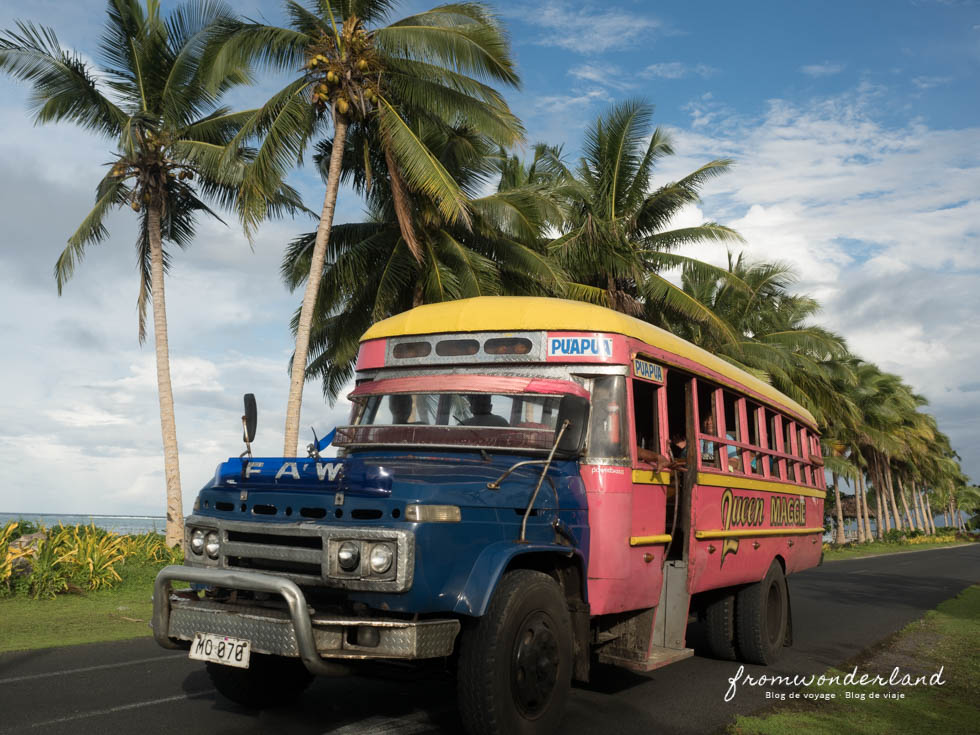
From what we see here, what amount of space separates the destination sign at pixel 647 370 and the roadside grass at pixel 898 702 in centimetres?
246

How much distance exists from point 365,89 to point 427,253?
4015mm

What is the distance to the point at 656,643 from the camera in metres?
6.64

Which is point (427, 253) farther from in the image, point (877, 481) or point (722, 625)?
point (877, 481)

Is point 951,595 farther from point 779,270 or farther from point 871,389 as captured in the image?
point 871,389

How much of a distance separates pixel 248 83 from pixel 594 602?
61.3ft

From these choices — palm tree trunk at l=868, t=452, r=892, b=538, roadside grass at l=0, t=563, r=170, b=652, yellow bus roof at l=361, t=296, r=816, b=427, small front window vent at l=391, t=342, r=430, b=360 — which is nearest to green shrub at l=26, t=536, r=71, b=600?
roadside grass at l=0, t=563, r=170, b=652

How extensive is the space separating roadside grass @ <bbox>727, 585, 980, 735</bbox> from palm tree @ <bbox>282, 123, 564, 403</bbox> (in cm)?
1286

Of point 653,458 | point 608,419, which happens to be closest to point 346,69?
point 653,458

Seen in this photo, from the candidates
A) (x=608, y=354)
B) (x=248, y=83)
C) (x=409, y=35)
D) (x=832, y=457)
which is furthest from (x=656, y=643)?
(x=832, y=457)

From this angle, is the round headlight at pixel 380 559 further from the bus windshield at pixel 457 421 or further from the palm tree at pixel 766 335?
the palm tree at pixel 766 335

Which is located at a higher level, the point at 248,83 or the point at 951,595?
the point at 248,83

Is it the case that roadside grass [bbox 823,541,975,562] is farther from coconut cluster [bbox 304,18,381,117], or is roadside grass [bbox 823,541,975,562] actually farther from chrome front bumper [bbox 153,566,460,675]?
chrome front bumper [bbox 153,566,460,675]

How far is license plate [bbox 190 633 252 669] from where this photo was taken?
449 cm

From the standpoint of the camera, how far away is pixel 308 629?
4.24 m
